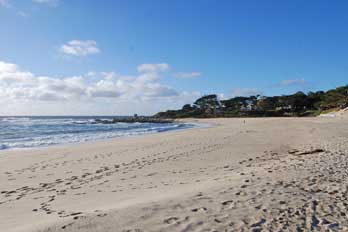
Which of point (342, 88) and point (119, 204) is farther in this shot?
point (342, 88)

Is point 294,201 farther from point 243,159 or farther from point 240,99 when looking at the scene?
point 240,99

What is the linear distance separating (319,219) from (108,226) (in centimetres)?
318

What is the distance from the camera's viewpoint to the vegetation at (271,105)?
74.0 meters

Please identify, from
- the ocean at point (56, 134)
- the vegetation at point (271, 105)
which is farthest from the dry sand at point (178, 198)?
the vegetation at point (271, 105)

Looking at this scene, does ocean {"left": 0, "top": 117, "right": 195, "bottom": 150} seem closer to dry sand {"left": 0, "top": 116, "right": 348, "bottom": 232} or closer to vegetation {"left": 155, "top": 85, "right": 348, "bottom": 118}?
dry sand {"left": 0, "top": 116, "right": 348, "bottom": 232}

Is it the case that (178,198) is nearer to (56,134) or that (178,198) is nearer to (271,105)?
(56,134)

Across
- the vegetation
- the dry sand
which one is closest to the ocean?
the dry sand

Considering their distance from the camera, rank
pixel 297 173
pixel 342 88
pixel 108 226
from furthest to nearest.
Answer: pixel 342 88
pixel 297 173
pixel 108 226

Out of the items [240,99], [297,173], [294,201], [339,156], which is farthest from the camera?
[240,99]

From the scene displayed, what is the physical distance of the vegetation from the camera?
74.0m

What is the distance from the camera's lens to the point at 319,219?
4.54 metres

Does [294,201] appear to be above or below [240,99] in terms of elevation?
below

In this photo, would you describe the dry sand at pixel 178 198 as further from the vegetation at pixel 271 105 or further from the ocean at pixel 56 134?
the vegetation at pixel 271 105

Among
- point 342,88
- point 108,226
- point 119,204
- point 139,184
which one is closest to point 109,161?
point 139,184
